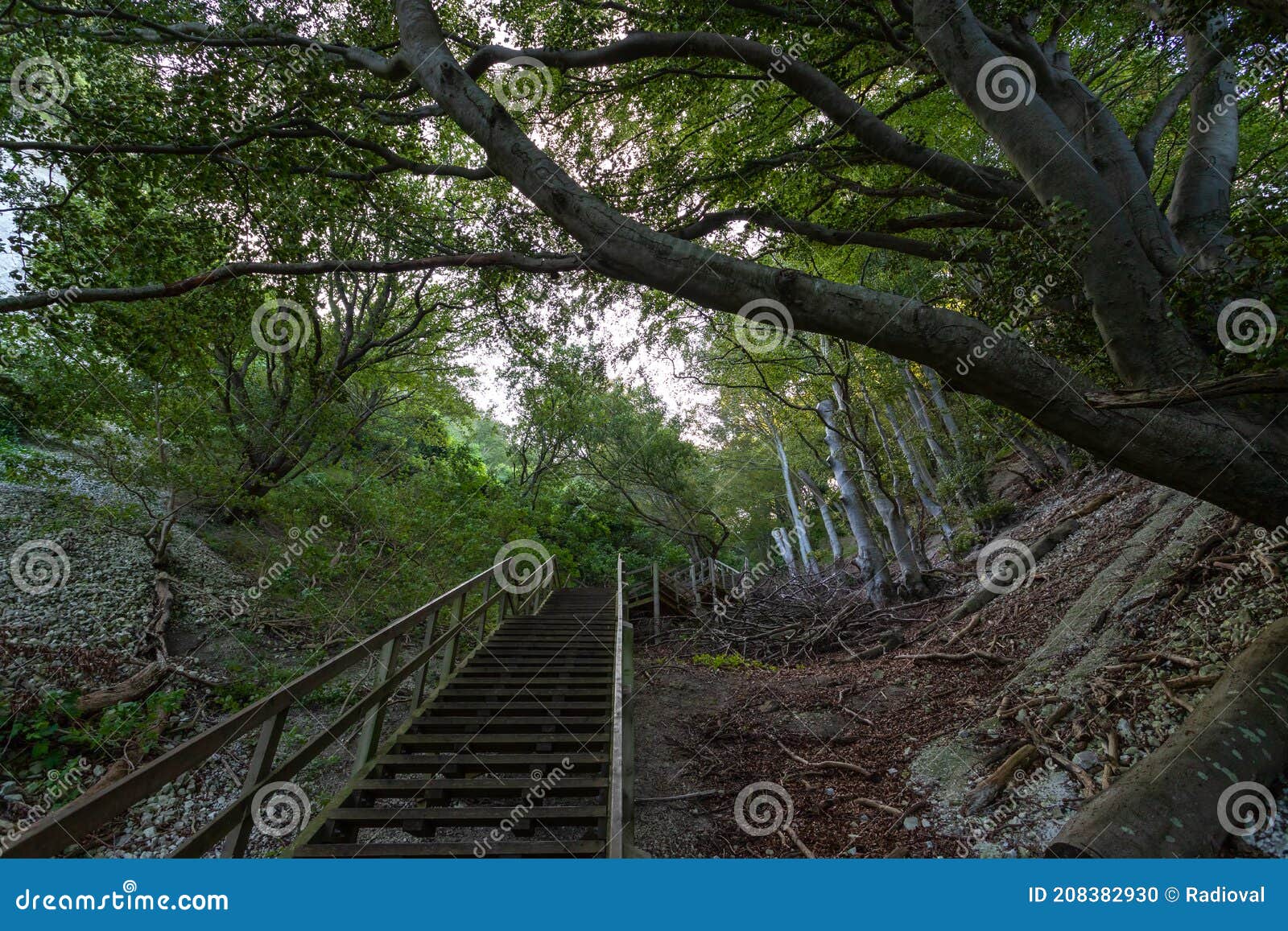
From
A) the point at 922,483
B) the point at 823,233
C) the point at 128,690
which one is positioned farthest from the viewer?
the point at 922,483

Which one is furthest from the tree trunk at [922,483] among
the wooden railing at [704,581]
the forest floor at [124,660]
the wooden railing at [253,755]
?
the forest floor at [124,660]

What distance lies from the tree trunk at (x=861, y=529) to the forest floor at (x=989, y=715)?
2928mm

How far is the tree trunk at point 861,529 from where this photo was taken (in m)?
9.25

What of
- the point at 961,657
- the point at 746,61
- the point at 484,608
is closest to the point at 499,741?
the point at 484,608

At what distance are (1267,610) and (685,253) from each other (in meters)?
4.00

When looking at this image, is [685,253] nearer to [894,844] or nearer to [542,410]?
[894,844]

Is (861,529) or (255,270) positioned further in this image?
(861,529)

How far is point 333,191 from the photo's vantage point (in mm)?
5047

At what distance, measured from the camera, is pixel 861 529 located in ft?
34.1

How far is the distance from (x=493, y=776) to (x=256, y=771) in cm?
164

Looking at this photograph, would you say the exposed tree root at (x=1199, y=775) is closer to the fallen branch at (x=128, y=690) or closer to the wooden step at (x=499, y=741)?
the wooden step at (x=499, y=741)

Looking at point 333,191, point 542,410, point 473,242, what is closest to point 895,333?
point 473,242

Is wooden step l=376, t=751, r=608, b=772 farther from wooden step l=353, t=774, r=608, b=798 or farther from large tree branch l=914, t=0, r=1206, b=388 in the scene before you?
large tree branch l=914, t=0, r=1206, b=388

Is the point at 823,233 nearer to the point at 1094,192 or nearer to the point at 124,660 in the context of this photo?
the point at 1094,192
